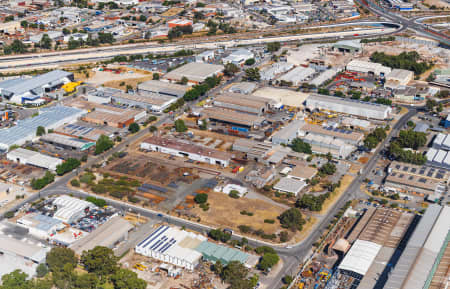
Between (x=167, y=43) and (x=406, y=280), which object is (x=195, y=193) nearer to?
(x=406, y=280)

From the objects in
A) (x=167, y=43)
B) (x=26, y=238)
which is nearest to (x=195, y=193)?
(x=26, y=238)

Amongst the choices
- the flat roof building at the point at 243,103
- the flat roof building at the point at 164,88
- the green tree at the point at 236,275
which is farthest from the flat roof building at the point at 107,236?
the flat roof building at the point at 164,88

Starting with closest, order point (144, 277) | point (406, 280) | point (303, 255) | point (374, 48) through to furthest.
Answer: point (406, 280) < point (144, 277) < point (303, 255) < point (374, 48)

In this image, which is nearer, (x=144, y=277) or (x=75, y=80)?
(x=144, y=277)

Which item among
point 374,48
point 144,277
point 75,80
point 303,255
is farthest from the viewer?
point 374,48

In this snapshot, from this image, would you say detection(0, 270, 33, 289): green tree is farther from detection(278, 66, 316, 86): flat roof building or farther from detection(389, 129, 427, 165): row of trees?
detection(278, 66, 316, 86): flat roof building

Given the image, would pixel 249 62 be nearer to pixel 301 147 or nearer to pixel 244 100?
pixel 244 100
